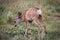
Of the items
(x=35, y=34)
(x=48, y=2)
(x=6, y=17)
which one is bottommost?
(x=35, y=34)

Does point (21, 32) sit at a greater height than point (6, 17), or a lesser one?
lesser

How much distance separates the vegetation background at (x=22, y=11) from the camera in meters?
2.71

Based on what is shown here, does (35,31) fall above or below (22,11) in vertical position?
below

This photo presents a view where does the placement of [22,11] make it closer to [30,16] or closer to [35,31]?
[30,16]

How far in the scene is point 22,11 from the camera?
2803mm

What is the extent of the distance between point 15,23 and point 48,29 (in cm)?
41

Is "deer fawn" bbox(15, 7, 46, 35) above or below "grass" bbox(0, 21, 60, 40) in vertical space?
above

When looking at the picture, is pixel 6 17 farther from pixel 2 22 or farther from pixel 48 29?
pixel 48 29

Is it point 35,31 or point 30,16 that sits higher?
point 30,16

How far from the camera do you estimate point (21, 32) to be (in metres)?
2.75

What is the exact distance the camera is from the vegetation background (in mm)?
2713

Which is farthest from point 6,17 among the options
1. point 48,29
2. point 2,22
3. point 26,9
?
point 48,29

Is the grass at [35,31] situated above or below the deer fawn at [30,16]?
below

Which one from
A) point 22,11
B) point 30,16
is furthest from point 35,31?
point 22,11
